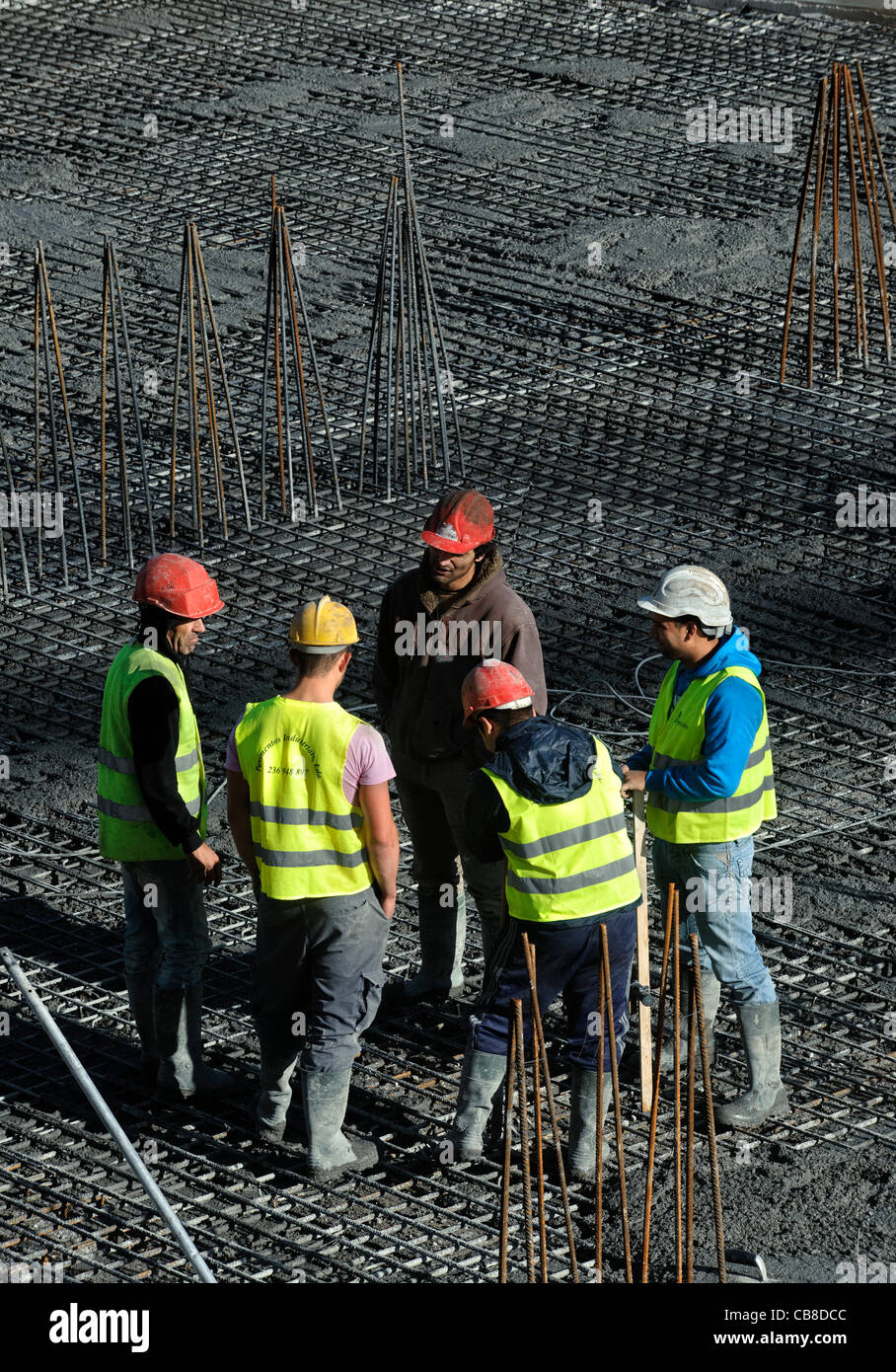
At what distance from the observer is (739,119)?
15242 millimetres

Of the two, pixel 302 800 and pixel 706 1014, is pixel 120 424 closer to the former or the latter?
pixel 302 800

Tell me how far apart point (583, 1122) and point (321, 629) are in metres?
1.75

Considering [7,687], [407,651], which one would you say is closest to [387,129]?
[7,687]

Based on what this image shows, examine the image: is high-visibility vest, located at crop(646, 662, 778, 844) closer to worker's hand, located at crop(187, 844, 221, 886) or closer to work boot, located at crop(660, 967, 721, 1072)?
A: work boot, located at crop(660, 967, 721, 1072)

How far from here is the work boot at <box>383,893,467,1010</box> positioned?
7090 millimetres

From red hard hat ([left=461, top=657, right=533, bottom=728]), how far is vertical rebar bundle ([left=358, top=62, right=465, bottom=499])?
4561 mm

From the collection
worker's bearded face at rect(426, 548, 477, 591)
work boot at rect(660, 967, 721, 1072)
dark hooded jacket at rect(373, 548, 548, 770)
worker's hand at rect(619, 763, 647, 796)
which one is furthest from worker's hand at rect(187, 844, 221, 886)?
work boot at rect(660, 967, 721, 1072)

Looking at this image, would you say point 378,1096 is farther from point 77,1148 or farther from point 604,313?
point 604,313

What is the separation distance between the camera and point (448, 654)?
261 inches

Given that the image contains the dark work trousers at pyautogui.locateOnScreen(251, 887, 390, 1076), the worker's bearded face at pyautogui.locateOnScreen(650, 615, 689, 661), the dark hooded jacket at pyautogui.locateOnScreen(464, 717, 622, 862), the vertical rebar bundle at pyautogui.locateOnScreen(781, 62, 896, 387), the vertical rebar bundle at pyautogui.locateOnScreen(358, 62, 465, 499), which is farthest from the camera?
the vertical rebar bundle at pyautogui.locateOnScreen(781, 62, 896, 387)

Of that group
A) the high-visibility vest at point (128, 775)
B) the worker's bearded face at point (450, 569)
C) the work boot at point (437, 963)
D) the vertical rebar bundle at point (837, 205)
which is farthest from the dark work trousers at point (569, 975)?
the vertical rebar bundle at point (837, 205)

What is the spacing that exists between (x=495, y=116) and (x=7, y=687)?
785 cm

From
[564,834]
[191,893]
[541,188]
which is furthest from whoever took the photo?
[541,188]

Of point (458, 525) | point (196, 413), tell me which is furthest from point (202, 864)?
point (196, 413)
